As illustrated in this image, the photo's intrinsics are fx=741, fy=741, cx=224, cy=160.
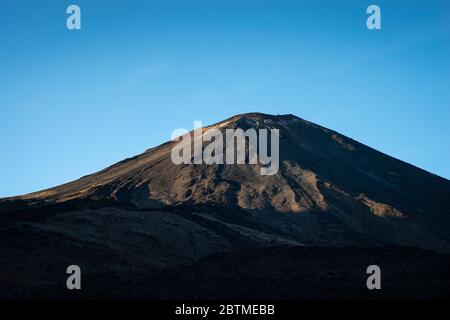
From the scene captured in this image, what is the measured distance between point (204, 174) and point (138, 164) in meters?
14.9

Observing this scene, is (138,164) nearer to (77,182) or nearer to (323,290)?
(77,182)

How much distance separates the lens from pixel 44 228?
56.8 meters

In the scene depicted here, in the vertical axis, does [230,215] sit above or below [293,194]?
below

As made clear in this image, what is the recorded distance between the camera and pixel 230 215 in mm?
73875
